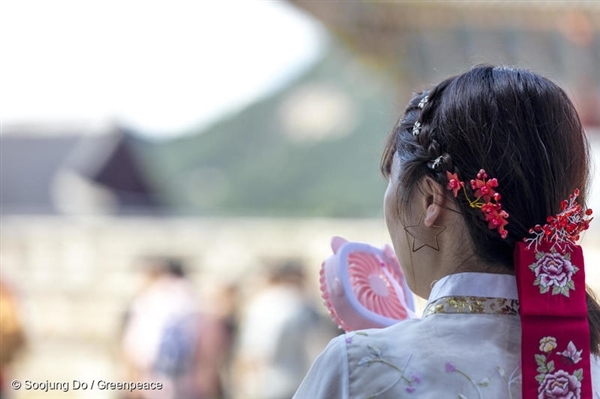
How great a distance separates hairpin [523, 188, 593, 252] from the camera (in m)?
0.82

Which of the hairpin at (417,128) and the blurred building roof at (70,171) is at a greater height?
the hairpin at (417,128)

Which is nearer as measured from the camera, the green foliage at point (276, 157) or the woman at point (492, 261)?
the woman at point (492, 261)

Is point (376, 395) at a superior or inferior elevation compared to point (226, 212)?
superior

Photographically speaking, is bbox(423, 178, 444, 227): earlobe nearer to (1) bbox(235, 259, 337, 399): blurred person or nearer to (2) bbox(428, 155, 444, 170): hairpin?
(2) bbox(428, 155, 444, 170): hairpin

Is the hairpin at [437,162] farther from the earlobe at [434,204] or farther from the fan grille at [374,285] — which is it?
the fan grille at [374,285]

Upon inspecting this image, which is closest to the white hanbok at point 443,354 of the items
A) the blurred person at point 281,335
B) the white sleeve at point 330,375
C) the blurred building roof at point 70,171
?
the white sleeve at point 330,375

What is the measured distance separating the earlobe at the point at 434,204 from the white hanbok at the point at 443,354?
0.06 m

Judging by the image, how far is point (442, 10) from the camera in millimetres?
7168

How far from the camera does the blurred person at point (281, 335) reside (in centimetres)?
399

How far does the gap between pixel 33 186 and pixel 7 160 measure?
3.12 ft

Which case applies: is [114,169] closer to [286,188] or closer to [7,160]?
[7,160]

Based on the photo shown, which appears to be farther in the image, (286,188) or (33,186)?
(286,188)

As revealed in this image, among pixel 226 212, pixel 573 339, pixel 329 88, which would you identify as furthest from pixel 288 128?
pixel 573 339

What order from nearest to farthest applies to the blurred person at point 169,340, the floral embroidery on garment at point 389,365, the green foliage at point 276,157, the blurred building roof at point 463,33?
the floral embroidery on garment at point 389,365, the blurred person at point 169,340, the blurred building roof at point 463,33, the green foliage at point 276,157
